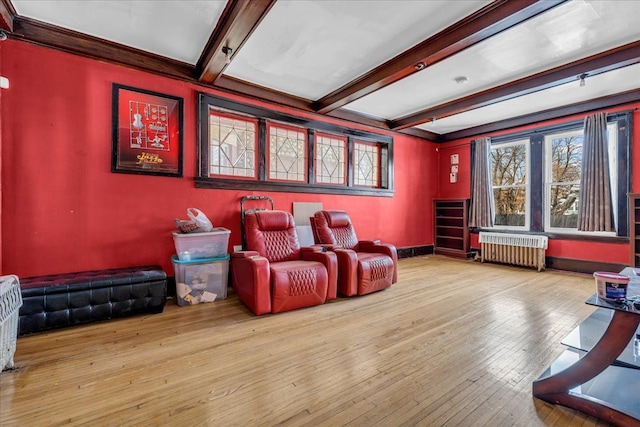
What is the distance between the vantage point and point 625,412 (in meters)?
1.39

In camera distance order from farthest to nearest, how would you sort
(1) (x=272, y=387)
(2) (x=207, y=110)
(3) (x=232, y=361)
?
(2) (x=207, y=110) < (3) (x=232, y=361) < (1) (x=272, y=387)

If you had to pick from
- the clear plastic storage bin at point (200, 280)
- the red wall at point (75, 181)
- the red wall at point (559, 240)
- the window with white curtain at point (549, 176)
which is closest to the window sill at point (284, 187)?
the red wall at point (75, 181)

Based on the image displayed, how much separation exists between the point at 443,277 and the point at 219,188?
3664 millimetres

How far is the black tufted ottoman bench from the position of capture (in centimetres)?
240

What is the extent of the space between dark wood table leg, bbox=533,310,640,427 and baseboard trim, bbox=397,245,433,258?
4557 millimetres

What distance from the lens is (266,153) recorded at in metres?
4.32

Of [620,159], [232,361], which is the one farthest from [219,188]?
[620,159]

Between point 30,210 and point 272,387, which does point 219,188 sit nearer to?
point 30,210

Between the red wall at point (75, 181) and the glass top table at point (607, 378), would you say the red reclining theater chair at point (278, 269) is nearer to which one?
the red wall at point (75, 181)

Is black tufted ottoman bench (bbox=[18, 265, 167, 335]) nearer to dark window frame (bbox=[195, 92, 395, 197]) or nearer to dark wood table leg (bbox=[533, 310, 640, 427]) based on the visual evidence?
dark window frame (bbox=[195, 92, 395, 197])

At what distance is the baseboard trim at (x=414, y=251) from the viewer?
6160 millimetres

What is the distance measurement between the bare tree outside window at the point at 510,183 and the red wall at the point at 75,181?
555 centimetres

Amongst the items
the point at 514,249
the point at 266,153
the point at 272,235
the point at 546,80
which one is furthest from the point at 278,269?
the point at 514,249

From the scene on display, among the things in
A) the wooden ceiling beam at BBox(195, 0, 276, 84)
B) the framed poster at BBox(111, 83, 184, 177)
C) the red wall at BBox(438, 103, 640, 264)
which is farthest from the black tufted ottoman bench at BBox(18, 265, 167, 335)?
the red wall at BBox(438, 103, 640, 264)
